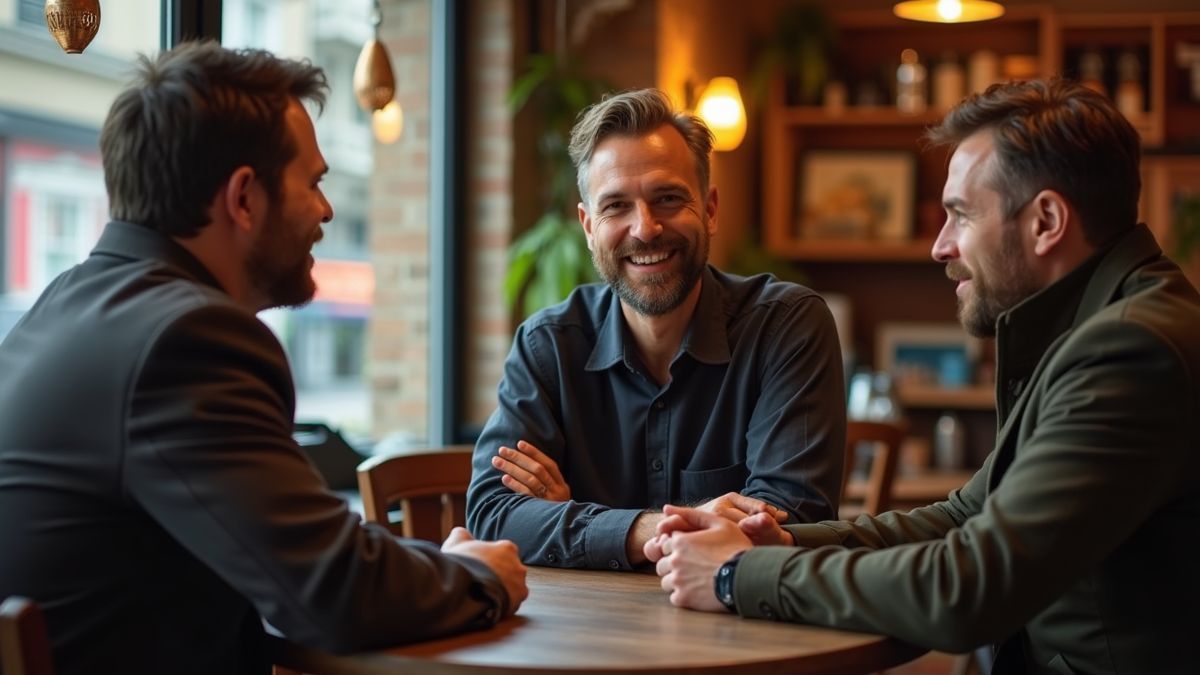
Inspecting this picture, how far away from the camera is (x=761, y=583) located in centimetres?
169

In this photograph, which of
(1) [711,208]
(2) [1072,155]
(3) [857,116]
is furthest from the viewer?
(3) [857,116]

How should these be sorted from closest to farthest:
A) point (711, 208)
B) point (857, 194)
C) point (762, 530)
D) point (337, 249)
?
point (762, 530) < point (711, 208) < point (337, 249) < point (857, 194)

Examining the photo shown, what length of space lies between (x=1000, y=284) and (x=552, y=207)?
295 centimetres

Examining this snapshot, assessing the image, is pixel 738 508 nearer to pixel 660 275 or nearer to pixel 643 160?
pixel 660 275

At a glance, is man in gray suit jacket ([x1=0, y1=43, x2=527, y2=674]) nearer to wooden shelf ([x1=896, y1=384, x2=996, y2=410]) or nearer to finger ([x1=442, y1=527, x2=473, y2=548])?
finger ([x1=442, y1=527, x2=473, y2=548])

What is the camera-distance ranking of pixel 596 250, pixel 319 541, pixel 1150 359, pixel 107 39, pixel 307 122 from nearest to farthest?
pixel 319 541 → pixel 1150 359 → pixel 307 122 → pixel 596 250 → pixel 107 39

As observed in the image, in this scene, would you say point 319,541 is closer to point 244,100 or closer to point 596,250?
point 244,100

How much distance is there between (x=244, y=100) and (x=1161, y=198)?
476 cm

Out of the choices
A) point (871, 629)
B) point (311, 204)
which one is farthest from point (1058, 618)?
point (311, 204)

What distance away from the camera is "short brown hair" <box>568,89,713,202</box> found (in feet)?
7.97

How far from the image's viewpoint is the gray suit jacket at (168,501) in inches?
57.6

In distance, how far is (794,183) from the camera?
6027 mm

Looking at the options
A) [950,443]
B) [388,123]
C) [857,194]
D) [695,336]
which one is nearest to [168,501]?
[695,336]

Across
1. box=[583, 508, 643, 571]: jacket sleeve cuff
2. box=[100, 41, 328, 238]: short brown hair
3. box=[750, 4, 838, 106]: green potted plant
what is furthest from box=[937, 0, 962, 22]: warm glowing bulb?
box=[100, 41, 328, 238]: short brown hair
